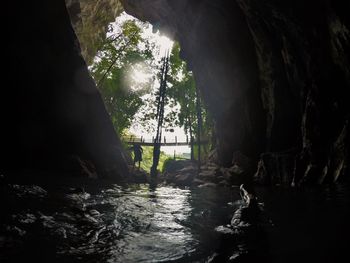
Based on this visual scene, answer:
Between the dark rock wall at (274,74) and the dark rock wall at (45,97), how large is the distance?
8411mm

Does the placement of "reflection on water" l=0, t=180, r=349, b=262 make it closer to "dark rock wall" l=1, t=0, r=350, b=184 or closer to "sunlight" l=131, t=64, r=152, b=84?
"dark rock wall" l=1, t=0, r=350, b=184

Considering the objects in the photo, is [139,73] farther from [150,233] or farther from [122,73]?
[150,233]

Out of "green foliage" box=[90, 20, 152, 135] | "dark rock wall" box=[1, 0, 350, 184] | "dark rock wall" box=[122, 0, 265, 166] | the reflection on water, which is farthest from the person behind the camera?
"green foliage" box=[90, 20, 152, 135]

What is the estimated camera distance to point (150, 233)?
16.0ft

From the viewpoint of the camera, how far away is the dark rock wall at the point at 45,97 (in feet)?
38.3

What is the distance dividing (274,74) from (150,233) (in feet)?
40.6

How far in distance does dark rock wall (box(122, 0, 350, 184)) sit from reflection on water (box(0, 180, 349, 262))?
15.5 ft

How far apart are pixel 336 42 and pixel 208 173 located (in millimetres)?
13195

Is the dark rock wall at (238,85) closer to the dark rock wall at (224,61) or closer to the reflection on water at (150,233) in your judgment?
the dark rock wall at (224,61)

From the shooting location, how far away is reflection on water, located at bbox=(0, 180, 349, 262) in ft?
11.8

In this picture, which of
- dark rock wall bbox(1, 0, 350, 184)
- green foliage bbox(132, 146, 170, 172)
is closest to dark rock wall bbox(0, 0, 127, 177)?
dark rock wall bbox(1, 0, 350, 184)

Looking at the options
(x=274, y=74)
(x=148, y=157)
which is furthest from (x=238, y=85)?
(x=148, y=157)

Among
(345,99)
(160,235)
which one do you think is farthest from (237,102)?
(160,235)

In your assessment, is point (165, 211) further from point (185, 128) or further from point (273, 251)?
point (185, 128)
